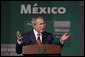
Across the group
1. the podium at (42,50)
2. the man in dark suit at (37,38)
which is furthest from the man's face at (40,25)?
the podium at (42,50)

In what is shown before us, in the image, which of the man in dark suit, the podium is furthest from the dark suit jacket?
the podium

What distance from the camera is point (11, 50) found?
5109mm

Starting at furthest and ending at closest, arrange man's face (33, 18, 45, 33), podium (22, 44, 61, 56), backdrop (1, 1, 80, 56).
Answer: backdrop (1, 1, 80, 56) → man's face (33, 18, 45, 33) → podium (22, 44, 61, 56)

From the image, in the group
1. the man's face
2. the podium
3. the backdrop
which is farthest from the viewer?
the backdrop

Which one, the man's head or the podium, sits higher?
the man's head

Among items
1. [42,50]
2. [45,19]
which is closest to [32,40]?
[42,50]

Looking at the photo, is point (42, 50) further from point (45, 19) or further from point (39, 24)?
point (45, 19)

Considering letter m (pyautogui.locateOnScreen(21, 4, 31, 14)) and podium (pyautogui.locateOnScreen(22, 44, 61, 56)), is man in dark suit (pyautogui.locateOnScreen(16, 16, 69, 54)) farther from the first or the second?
letter m (pyautogui.locateOnScreen(21, 4, 31, 14))

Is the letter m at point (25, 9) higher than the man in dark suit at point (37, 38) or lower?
higher

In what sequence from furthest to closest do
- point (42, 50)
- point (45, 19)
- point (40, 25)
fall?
point (45, 19) → point (40, 25) → point (42, 50)

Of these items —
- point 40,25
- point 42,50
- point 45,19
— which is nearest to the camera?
point 42,50

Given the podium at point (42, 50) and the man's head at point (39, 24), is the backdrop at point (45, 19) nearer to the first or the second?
the man's head at point (39, 24)

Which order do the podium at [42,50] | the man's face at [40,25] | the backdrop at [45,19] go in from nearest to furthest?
the podium at [42,50], the man's face at [40,25], the backdrop at [45,19]

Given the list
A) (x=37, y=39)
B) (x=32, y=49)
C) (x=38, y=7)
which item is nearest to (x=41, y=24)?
(x=37, y=39)
